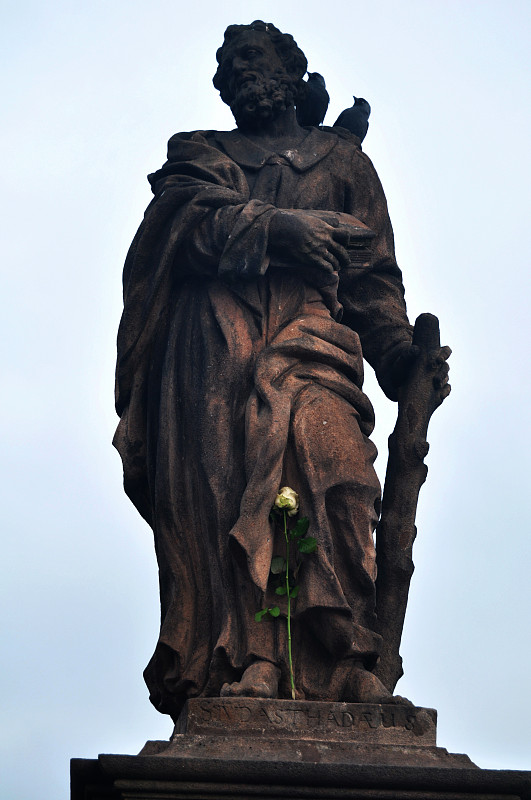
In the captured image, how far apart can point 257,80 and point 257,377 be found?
190 centimetres

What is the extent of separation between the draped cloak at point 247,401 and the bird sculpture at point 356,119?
0.37m

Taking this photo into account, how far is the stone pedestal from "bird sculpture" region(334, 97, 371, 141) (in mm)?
3536

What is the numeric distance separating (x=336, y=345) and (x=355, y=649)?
1.51m

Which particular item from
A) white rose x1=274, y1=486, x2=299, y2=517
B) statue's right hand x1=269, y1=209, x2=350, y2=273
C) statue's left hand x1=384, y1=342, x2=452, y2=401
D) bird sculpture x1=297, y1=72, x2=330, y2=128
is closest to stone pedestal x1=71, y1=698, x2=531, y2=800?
white rose x1=274, y1=486, x2=299, y2=517

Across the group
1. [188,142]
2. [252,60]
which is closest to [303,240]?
[188,142]

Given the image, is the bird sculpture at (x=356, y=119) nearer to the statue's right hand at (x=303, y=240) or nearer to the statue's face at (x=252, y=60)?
the statue's face at (x=252, y=60)

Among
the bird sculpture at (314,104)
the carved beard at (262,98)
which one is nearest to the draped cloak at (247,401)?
the carved beard at (262,98)

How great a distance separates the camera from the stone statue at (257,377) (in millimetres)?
6898

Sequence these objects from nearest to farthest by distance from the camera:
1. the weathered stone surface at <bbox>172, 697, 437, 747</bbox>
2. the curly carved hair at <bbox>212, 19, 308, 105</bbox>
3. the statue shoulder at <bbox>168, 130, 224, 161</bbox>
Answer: the weathered stone surface at <bbox>172, 697, 437, 747</bbox> → the statue shoulder at <bbox>168, 130, 224, 161</bbox> → the curly carved hair at <bbox>212, 19, 308, 105</bbox>

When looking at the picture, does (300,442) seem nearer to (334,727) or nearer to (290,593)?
(290,593)

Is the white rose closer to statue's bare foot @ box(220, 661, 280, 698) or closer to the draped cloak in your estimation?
the draped cloak

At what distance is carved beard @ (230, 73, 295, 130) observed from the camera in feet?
27.4

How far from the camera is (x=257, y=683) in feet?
21.5

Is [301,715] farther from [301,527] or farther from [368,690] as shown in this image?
[301,527]
